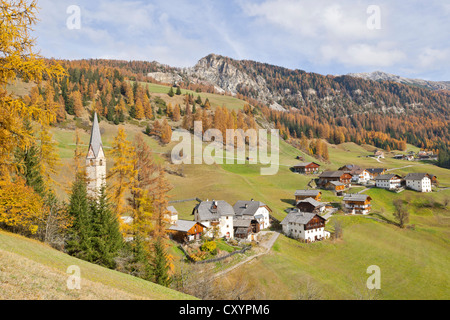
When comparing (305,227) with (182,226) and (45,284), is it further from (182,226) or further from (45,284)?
(45,284)

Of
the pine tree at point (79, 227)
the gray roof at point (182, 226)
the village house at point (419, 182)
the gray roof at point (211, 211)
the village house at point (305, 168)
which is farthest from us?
the village house at point (305, 168)

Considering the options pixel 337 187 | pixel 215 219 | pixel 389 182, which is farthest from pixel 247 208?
pixel 389 182

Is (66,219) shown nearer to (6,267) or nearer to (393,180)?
(6,267)

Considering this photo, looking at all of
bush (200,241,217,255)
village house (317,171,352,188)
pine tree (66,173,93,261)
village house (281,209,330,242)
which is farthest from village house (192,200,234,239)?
village house (317,171,352,188)

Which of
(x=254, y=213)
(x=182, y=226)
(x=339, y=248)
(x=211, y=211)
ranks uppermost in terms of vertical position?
(x=211, y=211)

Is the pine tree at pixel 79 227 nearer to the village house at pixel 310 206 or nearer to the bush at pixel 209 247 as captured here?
the bush at pixel 209 247

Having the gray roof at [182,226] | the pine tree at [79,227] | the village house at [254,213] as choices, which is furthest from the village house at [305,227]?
the pine tree at [79,227]
